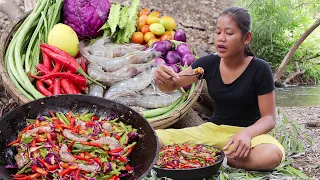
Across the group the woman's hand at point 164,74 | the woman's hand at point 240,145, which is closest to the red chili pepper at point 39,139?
the woman's hand at point 164,74

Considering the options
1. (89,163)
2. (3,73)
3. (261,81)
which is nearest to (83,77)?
(3,73)

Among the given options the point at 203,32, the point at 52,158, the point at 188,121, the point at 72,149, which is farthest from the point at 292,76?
the point at 52,158

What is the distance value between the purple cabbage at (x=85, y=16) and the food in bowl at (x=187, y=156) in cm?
171

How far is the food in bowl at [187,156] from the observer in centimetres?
261

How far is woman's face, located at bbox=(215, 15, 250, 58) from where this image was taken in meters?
2.72

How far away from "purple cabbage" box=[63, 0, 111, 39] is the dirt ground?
910 mm

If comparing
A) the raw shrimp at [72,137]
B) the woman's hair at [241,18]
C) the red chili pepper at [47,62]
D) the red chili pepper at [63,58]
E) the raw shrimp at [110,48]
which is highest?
the woman's hair at [241,18]

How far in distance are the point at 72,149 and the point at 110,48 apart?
2.17m

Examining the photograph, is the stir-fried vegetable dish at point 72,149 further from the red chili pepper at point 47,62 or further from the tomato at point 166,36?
the tomato at point 166,36

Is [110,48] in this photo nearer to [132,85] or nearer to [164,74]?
[132,85]

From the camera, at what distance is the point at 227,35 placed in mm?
2729

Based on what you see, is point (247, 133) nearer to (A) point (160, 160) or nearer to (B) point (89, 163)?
(A) point (160, 160)

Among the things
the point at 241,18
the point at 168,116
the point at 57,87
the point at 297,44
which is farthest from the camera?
the point at 297,44

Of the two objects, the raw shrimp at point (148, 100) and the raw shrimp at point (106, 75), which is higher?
the raw shrimp at point (106, 75)
